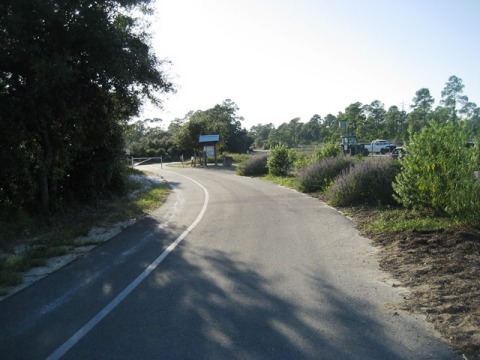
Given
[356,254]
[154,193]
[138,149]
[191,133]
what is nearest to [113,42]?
[356,254]

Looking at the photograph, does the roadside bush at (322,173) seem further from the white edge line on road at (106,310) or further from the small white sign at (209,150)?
A: the small white sign at (209,150)

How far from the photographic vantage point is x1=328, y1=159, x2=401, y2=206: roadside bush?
1399cm

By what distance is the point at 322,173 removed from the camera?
1980cm

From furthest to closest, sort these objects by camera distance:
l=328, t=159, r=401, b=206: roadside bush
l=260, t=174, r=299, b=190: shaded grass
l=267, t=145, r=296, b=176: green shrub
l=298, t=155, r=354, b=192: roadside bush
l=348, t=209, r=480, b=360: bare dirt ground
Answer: l=267, t=145, r=296, b=176: green shrub → l=260, t=174, r=299, b=190: shaded grass → l=298, t=155, r=354, b=192: roadside bush → l=328, t=159, r=401, b=206: roadside bush → l=348, t=209, r=480, b=360: bare dirt ground

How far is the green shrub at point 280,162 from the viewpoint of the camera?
99.0 ft

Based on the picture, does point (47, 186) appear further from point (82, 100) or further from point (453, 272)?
point (453, 272)

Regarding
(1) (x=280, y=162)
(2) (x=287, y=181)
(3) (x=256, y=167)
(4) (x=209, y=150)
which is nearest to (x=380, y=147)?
(4) (x=209, y=150)

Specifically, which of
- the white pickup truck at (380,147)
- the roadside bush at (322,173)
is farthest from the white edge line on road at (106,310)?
the white pickup truck at (380,147)

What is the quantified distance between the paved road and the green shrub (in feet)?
65.7

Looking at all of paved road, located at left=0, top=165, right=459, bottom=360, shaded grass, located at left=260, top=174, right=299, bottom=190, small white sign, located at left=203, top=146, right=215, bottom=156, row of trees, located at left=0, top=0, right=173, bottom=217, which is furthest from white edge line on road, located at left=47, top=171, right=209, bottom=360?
small white sign, located at left=203, top=146, right=215, bottom=156

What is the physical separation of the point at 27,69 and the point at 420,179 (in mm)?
9603

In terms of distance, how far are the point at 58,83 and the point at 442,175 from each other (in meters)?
9.29

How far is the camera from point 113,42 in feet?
35.6

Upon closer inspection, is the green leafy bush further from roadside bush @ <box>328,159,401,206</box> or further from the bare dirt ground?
roadside bush @ <box>328,159,401,206</box>
